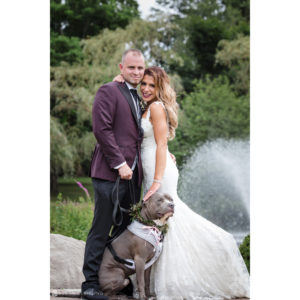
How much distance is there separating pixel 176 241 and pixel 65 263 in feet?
4.40

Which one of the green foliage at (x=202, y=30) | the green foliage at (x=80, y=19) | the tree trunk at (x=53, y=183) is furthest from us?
the green foliage at (x=202, y=30)

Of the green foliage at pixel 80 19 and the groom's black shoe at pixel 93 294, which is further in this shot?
the green foliage at pixel 80 19

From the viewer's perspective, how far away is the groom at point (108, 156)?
11.7 feet

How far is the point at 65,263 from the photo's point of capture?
4.47m

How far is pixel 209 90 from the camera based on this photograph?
12.7 meters

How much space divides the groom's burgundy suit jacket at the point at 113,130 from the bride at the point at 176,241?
147mm

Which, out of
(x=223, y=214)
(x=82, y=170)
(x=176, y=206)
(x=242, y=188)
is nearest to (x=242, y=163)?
(x=242, y=188)

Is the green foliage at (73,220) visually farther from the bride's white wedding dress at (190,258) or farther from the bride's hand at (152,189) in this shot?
the bride's hand at (152,189)

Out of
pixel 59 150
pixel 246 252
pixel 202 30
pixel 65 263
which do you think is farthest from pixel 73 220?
pixel 202 30

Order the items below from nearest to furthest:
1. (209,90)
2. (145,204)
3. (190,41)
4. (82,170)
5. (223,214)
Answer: (145,204)
(223,214)
(82,170)
(209,90)
(190,41)

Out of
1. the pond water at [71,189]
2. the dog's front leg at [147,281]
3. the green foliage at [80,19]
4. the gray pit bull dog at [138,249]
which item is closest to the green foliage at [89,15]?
the green foliage at [80,19]

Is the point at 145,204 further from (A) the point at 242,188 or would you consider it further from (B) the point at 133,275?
(A) the point at 242,188

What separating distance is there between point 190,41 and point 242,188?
520 cm

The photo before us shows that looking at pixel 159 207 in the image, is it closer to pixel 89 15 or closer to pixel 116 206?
pixel 116 206
